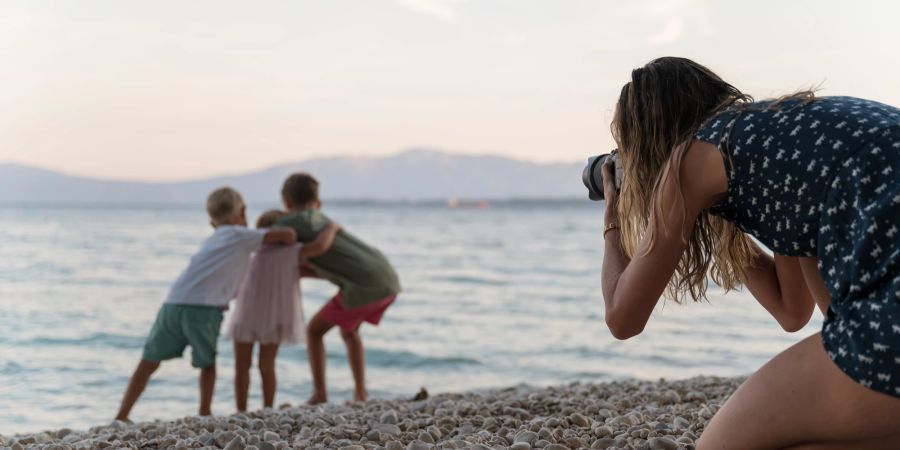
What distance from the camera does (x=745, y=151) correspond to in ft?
7.16

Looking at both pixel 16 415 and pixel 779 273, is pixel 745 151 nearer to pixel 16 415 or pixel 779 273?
pixel 779 273

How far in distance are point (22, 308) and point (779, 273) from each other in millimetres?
12394

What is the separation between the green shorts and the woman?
150 inches

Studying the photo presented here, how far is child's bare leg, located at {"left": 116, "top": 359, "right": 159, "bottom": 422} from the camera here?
5.64 m

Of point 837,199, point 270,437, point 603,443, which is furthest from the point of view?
point 270,437

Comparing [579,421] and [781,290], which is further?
[579,421]

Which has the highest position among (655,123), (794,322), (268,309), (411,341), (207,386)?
(655,123)

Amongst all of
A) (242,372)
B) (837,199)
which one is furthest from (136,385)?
(837,199)

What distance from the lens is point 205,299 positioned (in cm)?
580

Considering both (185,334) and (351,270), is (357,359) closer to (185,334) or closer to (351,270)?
(351,270)

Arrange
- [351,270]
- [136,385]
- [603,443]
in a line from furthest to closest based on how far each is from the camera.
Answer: [351,270] < [136,385] < [603,443]

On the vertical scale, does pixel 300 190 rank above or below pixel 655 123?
below

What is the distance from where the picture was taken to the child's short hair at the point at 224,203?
5.89 m

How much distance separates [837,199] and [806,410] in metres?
0.53
